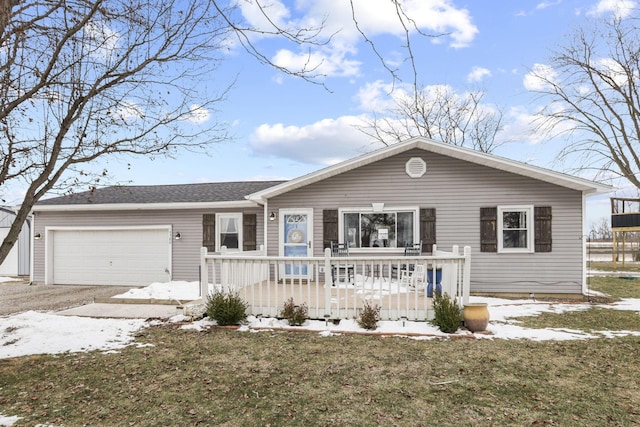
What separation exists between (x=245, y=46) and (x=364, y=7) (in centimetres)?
108

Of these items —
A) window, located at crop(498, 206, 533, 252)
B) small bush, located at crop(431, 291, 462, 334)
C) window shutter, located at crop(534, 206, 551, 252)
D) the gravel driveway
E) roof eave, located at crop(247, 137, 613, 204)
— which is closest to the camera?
small bush, located at crop(431, 291, 462, 334)

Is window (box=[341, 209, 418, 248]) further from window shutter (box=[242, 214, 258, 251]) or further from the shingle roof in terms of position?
the shingle roof

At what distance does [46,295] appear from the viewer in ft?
34.8

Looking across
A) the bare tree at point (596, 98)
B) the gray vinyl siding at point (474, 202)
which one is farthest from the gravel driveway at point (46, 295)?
the bare tree at point (596, 98)

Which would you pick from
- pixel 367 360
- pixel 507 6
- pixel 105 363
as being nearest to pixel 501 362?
pixel 367 360

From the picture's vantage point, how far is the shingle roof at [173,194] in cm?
1226

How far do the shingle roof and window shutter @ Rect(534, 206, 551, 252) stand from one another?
8.36 meters

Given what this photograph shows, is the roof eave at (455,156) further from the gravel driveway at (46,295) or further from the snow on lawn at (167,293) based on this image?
the gravel driveway at (46,295)

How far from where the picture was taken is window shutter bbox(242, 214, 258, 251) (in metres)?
11.8

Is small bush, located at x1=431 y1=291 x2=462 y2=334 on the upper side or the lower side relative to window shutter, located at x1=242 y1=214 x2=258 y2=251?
lower

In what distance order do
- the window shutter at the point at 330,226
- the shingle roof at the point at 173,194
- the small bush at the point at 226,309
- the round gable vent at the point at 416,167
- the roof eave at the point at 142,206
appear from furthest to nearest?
the shingle roof at the point at 173,194
the roof eave at the point at 142,206
the window shutter at the point at 330,226
the round gable vent at the point at 416,167
the small bush at the point at 226,309

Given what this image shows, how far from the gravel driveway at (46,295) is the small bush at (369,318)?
7042 millimetres

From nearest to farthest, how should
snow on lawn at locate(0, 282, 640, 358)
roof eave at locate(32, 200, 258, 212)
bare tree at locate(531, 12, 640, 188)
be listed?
snow on lawn at locate(0, 282, 640, 358) < roof eave at locate(32, 200, 258, 212) < bare tree at locate(531, 12, 640, 188)

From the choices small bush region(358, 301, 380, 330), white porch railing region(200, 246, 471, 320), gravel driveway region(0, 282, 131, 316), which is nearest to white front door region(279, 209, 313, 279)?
white porch railing region(200, 246, 471, 320)
